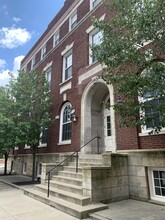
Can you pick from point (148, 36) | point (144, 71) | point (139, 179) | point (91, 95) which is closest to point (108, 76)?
point (144, 71)

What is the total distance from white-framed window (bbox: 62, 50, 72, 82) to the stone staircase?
19.3 ft

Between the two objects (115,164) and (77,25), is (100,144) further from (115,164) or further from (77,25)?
(77,25)

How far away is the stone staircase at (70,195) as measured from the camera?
5542 millimetres

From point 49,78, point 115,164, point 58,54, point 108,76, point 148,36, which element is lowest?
point 115,164

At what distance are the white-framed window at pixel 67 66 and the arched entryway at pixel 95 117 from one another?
9.41ft

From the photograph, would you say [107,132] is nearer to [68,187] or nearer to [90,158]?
[90,158]

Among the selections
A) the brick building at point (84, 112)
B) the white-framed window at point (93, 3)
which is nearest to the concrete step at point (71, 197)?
the brick building at point (84, 112)

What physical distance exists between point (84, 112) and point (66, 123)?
2.14m

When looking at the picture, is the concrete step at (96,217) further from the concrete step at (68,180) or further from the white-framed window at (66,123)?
the white-framed window at (66,123)

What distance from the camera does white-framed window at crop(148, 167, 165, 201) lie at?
648cm

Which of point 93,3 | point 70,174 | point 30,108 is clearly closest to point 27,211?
point 70,174

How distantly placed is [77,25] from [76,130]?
6845 mm

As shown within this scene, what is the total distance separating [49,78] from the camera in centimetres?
1549

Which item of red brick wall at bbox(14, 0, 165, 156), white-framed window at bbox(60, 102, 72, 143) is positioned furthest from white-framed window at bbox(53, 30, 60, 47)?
white-framed window at bbox(60, 102, 72, 143)
